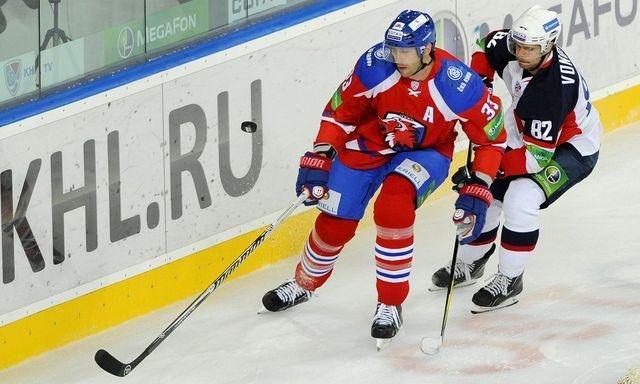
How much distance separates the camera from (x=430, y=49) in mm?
5637

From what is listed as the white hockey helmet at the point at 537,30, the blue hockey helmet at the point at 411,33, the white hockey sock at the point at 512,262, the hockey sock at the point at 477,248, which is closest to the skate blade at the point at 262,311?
the hockey sock at the point at 477,248

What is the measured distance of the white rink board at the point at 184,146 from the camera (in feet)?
20.3

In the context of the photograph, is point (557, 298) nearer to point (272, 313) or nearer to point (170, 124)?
point (272, 313)

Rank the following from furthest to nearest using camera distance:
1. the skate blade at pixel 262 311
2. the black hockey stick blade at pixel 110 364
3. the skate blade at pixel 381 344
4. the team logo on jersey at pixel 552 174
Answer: the skate blade at pixel 262 311 < the team logo on jersey at pixel 552 174 < the skate blade at pixel 381 344 < the black hockey stick blade at pixel 110 364

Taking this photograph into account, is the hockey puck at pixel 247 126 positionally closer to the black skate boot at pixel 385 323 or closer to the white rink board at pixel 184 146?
the white rink board at pixel 184 146

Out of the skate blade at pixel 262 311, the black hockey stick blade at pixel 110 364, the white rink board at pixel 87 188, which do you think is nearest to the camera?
the black hockey stick blade at pixel 110 364

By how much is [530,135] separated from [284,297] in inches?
43.3

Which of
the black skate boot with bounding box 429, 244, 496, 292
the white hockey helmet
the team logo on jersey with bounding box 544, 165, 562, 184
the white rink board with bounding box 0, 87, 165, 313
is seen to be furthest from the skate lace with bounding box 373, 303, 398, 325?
the white rink board with bounding box 0, 87, 165, 313

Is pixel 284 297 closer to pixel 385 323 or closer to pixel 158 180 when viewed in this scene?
pixel 385 323

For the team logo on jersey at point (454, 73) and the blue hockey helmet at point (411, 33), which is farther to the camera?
the team logo on jersey at point (454, 73)

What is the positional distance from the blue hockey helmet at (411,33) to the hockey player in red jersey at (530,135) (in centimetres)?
42

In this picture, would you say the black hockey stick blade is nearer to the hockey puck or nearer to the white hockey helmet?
the hockey puck

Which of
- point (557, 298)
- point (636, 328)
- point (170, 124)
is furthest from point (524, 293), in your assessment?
point (170, 124)

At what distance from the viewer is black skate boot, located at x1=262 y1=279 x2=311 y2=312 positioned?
621 cm
